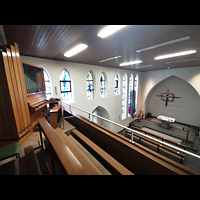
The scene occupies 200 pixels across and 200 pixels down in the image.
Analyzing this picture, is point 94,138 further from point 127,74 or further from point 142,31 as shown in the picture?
point 127,74

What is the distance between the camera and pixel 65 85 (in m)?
5.47

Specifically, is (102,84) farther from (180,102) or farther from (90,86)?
(180,102)

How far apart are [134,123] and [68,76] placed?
829 centimetres

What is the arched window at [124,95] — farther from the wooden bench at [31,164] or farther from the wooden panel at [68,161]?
the wooden panel at [68,161]

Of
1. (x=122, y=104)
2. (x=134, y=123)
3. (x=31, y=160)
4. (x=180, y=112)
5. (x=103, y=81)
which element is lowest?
(x=134, y=123)

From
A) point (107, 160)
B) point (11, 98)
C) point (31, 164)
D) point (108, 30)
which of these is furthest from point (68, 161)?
point (108, 30)

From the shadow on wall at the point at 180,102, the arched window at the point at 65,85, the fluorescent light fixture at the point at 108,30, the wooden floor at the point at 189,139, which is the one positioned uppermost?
the fluorescent light fixture at the point at 108,30

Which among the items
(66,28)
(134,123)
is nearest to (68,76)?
(66,28)

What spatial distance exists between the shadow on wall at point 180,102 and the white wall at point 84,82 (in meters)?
4.10

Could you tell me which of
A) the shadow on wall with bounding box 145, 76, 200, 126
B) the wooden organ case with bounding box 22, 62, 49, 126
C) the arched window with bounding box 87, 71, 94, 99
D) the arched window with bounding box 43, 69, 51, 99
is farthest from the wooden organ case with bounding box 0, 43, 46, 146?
the shadow on wall with bounding box 145, 76, 200, 126

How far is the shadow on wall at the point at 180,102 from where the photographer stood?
898 cm

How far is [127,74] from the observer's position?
909cm

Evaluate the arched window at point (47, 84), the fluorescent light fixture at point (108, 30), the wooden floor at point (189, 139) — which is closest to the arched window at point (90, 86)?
the arched window at point (47, 84)

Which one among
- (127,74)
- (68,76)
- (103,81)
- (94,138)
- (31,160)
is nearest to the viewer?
(31,160)
